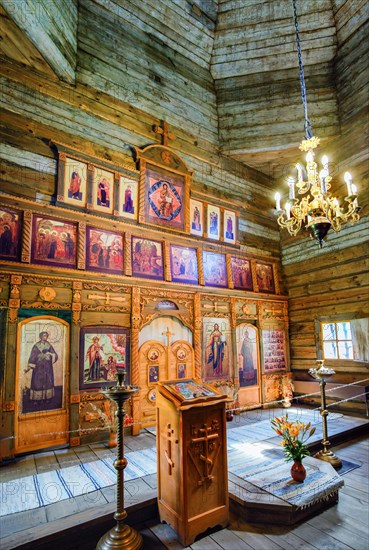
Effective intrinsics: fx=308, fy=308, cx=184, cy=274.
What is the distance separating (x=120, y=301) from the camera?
22.2 ft

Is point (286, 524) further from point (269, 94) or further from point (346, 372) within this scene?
point (269, 94)

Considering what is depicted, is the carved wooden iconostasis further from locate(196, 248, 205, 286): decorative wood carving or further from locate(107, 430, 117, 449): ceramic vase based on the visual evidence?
locate(107, 430, 117, 449): ceramic vase

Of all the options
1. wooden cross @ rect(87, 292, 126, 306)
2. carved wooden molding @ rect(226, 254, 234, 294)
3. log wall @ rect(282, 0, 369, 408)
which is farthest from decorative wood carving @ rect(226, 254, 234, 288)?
wooden cross @ rect(87, 292, 126, 306)

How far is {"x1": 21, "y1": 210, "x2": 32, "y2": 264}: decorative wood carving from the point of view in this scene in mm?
5758

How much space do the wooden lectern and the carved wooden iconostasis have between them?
1661mm

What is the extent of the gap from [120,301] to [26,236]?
2.27 meters

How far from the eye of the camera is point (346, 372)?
27.2ft

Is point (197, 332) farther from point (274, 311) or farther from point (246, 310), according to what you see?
point (274, 311)

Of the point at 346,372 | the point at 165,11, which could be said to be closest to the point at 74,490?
the point at 346,372

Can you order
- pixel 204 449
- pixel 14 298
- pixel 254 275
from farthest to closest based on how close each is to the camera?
pixel 254 275 → pixel 14 298 → pixel 204 449

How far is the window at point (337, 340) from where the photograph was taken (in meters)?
8.52

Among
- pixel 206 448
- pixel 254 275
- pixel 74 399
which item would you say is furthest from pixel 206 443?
pixel 254 275

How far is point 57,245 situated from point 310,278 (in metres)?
7.40

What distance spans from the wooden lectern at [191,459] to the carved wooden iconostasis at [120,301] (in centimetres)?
166
